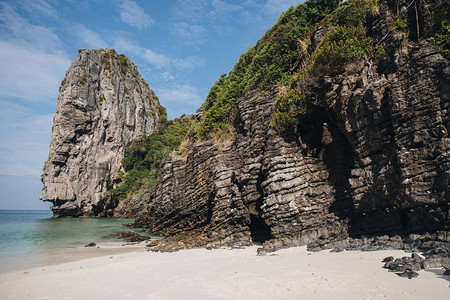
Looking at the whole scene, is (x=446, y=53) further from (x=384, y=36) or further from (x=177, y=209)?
(x=177, y=209)

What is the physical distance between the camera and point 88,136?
6194 centimetres

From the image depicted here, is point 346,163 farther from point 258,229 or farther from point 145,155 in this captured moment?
point 145,155

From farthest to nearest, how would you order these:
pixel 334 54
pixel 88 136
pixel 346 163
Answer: pixel 88 136
pixel 346 163
pixel 334 54

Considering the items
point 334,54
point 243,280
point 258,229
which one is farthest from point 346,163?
point 243,280

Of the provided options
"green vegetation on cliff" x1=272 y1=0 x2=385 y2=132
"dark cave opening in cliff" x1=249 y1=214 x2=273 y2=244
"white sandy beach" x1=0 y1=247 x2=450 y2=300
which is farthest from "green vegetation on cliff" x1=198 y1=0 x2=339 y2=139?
"white sandy beach" x1=0 y1=247 x2=450 y2=300

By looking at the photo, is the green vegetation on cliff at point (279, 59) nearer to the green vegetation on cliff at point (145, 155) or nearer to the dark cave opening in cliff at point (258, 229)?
the dark cave opening in cliff at point (258, 229)

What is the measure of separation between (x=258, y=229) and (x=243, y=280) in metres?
8.78

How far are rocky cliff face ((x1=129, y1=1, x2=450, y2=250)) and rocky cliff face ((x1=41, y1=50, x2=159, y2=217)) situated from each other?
4820 cm

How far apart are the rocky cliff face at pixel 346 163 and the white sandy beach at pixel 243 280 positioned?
5.89 ft

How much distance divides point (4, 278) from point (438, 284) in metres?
15.2

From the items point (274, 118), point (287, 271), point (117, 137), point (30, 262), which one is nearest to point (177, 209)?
point (30, 262)

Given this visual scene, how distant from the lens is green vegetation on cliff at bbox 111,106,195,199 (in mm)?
59094

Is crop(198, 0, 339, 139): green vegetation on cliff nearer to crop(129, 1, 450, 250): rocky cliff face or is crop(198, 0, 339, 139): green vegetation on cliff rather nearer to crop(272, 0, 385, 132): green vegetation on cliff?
crop(129, 1, 450, 250): rocky cliff face

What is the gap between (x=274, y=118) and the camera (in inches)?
624
